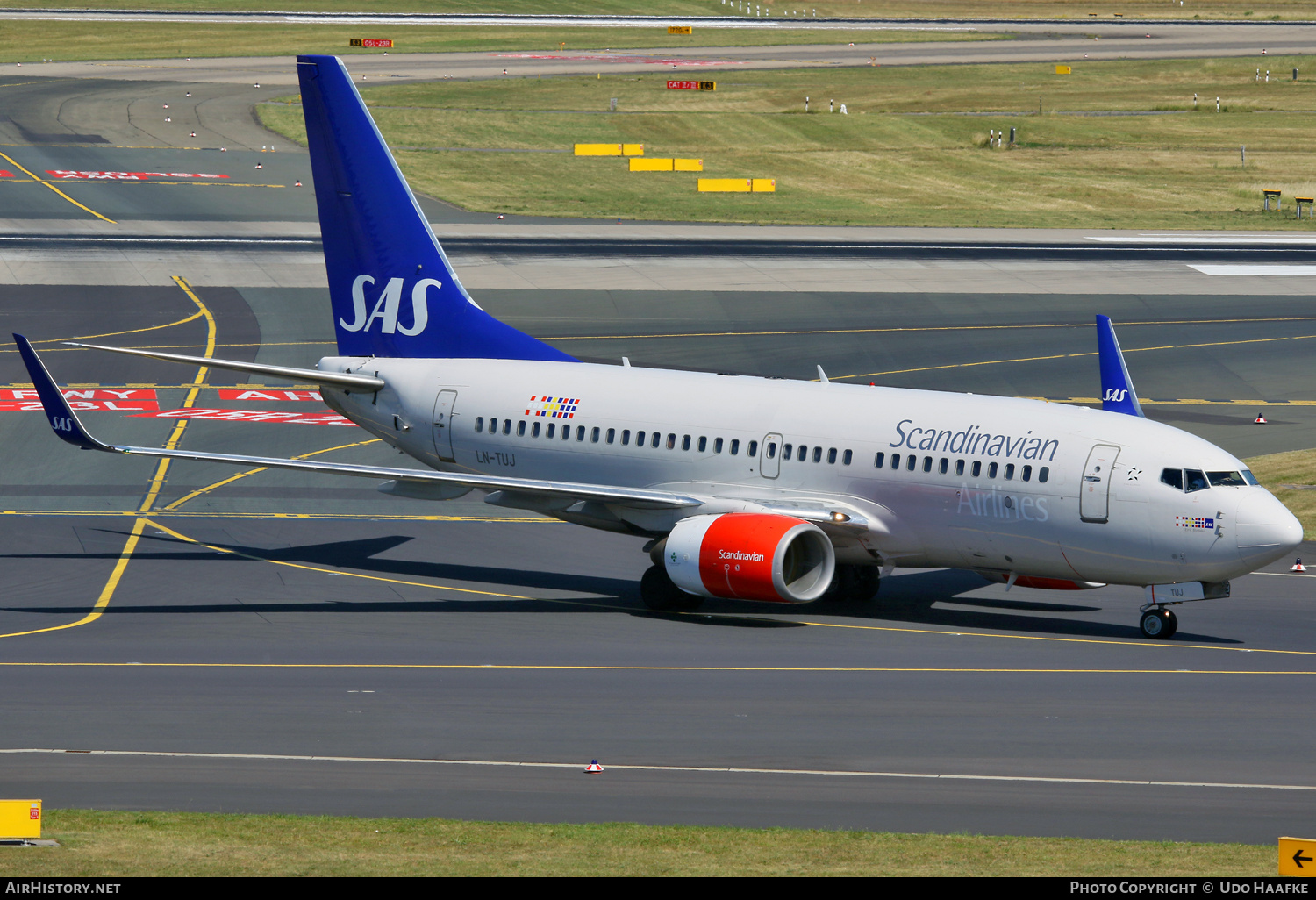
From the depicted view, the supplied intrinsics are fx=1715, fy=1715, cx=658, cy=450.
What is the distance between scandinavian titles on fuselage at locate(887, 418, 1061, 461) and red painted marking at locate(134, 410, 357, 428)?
23.9m

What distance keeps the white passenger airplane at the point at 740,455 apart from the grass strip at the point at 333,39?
122 metres

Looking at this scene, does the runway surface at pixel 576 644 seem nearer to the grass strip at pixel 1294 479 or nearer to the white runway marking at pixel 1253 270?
the grass strip at pixel 1294 479

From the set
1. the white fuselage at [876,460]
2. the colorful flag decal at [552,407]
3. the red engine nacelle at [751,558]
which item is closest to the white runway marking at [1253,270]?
the white fuselage at [876,460]

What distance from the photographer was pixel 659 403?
37812mm

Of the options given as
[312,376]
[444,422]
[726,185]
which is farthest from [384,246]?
[726,185]

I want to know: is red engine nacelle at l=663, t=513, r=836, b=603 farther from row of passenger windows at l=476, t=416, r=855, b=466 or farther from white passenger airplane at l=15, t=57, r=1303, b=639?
row of passenger windows at l=476, t=416, r=855, b=466

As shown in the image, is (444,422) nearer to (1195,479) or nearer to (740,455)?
(740,455)

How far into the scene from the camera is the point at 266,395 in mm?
58844

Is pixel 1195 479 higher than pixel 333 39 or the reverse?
the reverse

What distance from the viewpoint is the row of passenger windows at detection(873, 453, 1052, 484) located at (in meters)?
33.7

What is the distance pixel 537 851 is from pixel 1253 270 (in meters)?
72.2

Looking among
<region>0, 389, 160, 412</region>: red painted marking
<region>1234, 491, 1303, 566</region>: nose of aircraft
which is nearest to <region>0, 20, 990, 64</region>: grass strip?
<region>0, 389, 160, 412</region>: red painted marking

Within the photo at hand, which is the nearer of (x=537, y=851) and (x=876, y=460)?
(x=537, y=851)

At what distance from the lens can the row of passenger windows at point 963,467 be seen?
33.7 m
